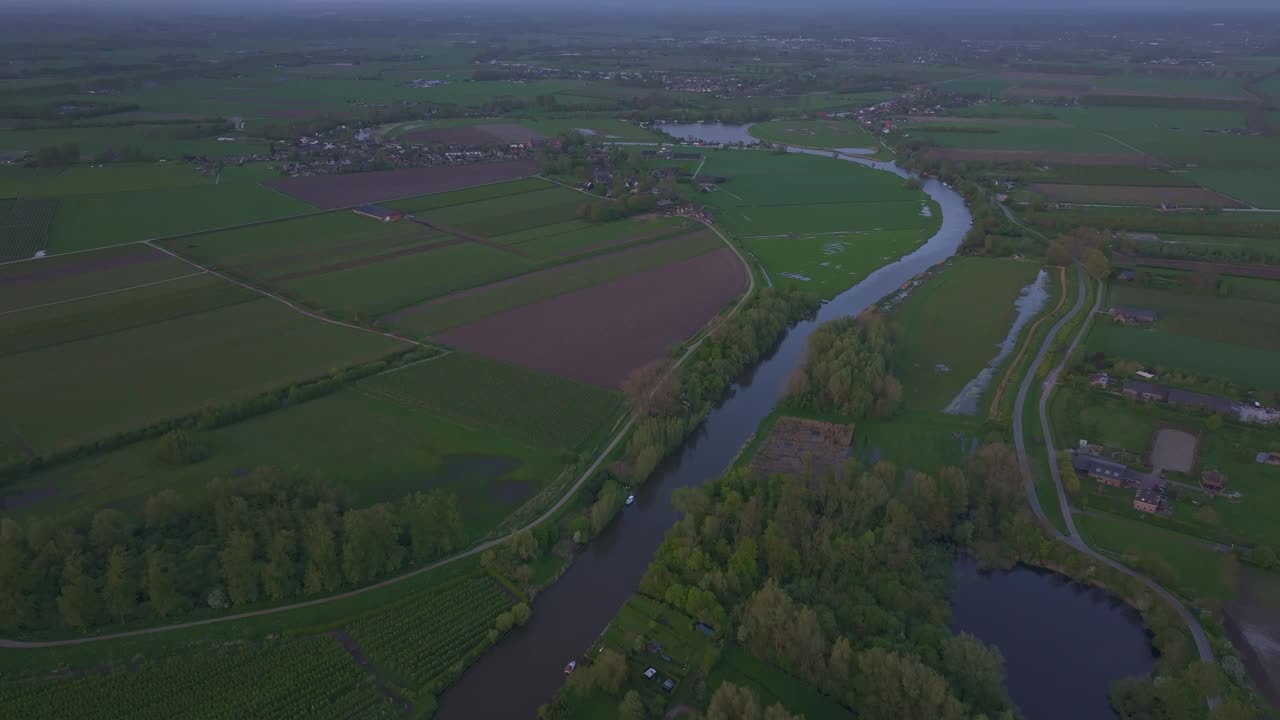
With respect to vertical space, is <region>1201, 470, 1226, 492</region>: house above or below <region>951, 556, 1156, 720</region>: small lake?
above

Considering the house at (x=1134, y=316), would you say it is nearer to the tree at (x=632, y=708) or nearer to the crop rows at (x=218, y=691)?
the tree at (x=632, y=708)

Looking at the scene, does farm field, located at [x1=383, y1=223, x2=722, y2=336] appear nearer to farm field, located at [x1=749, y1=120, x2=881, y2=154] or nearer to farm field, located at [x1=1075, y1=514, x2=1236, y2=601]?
farm field, located at [x1=1075, y1=514, x2=1236, y2=601]

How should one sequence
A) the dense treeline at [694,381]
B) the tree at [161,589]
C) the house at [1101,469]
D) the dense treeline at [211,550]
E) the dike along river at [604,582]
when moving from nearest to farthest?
the dike along river at [604,582] < the dense treeline at [211,550] < the tree at [161,589] < the house at [1101,469] < the dense treeline at [694,381]

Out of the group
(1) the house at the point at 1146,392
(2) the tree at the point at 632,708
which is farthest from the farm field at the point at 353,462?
(1) the house at the point at 1146,392

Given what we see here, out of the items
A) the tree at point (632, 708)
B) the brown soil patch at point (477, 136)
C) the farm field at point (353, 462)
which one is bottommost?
the tree at point (632, 708)

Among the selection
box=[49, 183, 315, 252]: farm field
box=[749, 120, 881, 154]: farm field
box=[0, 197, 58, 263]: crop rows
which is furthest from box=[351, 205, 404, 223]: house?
box=[749, 120, 881, 154]: farm field
